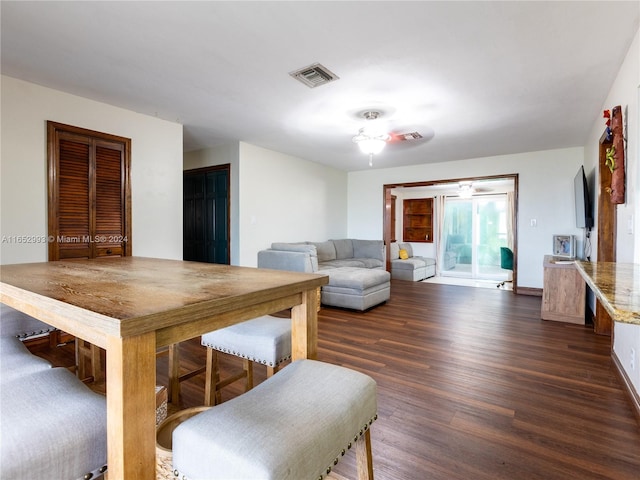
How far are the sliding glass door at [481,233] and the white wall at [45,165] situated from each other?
6837mm

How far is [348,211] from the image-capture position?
25.0ft

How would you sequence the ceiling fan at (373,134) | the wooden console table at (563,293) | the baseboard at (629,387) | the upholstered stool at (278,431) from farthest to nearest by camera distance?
1. the wooden console table at (563,293)
2. the ceiling fan at (373,134)
3. the baseboard at (629,387)
4. the upholstered stool at (278,431)

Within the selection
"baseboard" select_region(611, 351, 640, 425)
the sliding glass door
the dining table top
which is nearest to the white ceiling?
the dining table top

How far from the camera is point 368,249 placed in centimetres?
686

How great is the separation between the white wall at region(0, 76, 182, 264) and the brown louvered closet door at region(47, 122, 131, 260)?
0.08 metres

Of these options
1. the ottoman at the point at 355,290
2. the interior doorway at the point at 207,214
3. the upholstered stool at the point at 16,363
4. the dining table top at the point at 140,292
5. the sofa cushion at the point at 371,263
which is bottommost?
the ottoman at the point at 355,290

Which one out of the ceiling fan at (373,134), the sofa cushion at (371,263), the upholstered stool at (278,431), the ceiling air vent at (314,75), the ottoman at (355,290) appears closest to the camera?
the upholstered stool at (278,431)

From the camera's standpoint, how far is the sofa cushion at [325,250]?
20.4ft

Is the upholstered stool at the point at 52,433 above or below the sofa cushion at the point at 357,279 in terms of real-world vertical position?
above

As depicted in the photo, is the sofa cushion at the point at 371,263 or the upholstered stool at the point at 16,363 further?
the sofa cushion at the point at 371,263

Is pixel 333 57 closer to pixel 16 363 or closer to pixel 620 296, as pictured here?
pixel 620 296

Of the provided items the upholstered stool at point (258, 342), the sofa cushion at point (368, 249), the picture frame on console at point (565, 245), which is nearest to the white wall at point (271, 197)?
the sofa cushion at point (368, 249)

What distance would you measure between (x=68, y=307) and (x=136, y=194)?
3339 mm

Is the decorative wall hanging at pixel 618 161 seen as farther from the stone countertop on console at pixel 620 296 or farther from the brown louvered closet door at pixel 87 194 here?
the brown louvered closet door at pixel 87 194
